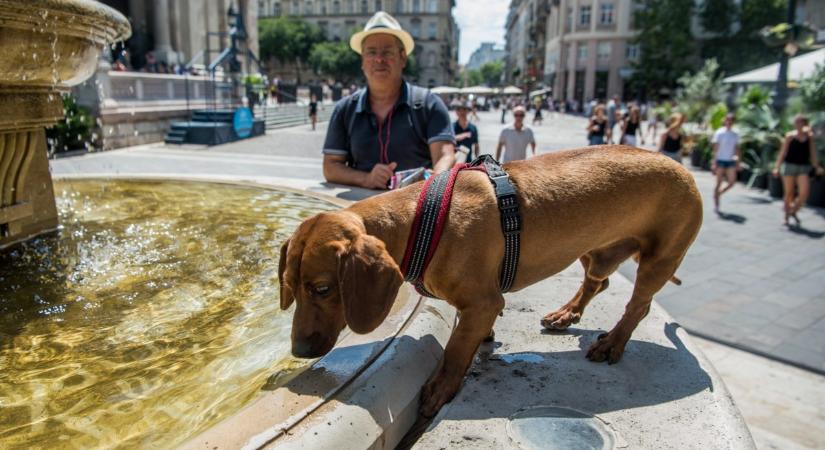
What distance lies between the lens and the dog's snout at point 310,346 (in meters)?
Answer: 2.09

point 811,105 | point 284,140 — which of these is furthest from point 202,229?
point 284,140

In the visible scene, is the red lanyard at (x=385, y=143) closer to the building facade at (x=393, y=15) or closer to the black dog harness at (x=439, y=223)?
the black dog harness at (x=439, y=223)

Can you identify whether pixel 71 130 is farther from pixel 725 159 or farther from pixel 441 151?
pixel 725 159

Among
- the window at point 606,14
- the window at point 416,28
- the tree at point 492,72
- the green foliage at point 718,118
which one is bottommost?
the green foliage at point 718,118

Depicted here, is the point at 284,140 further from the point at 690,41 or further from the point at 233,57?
the point at 690,41

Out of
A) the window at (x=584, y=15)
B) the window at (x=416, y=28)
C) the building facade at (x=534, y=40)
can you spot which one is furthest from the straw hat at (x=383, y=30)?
the window at (x=416, y=28)

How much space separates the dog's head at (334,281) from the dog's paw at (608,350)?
1.19m

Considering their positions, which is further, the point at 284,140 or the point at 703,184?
the point at 284,140

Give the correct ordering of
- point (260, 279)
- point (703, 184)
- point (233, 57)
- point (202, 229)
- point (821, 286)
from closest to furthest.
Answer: point (260, 279), point (202, 229), point (821, 286), point (703, 184), point (233, 57)

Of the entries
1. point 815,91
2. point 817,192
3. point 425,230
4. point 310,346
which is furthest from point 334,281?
point 815,91

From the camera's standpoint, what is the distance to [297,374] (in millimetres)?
2176

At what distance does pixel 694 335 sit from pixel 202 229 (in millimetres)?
4476

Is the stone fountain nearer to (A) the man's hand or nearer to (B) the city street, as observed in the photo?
(A) the man's hand

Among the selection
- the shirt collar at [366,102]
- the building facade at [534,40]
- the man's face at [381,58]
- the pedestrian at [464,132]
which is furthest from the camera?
the building facade at [534,40]
